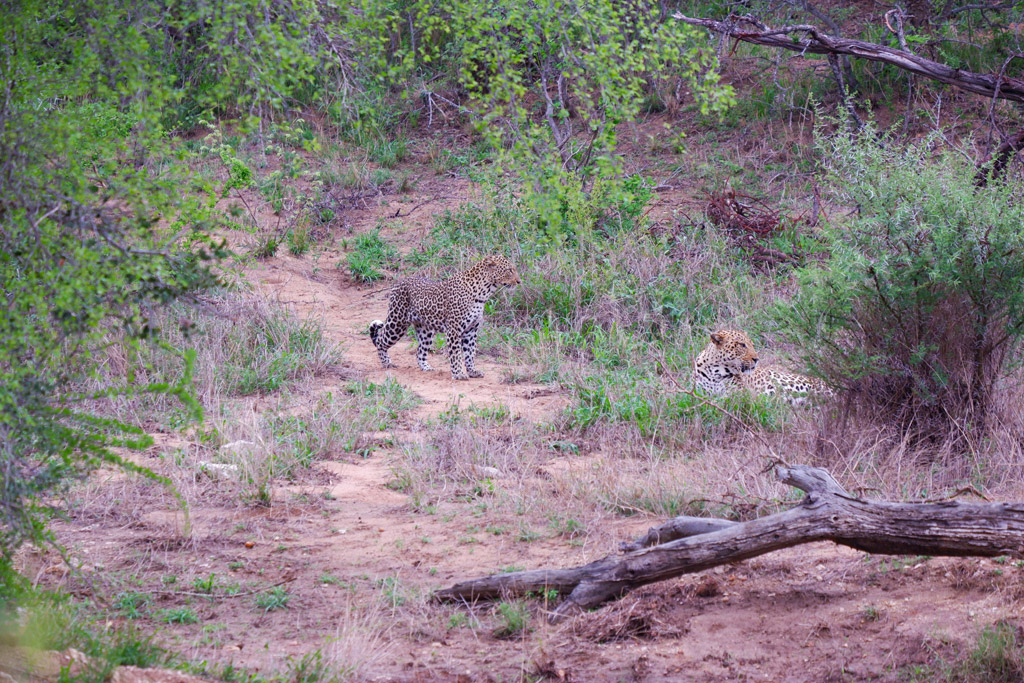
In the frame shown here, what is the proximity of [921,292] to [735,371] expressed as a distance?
2.70m

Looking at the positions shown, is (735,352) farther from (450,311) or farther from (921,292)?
(450,311)

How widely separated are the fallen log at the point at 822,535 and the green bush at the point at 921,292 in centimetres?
239

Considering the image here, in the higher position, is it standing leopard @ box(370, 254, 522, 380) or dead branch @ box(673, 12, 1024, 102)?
dead branch @ box(673, 12, 1024, 102)

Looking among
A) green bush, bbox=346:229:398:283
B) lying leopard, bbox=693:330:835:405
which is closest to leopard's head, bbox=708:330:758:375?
lying leopard, bbox=693:330:835:405

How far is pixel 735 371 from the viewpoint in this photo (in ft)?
31.3

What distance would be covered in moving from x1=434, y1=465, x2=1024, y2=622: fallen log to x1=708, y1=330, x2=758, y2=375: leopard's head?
172 inches

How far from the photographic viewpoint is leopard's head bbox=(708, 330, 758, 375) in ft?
31.3

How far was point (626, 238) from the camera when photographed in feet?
42.1

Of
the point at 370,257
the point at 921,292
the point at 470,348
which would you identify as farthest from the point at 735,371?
the point at 370,257

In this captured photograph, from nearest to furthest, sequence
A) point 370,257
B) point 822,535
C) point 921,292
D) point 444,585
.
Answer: point 822,535, point 444,585, point 921,292, point 370,257

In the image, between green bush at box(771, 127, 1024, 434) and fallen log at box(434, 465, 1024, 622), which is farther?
green bush at box(771, 127, 1024, 434)

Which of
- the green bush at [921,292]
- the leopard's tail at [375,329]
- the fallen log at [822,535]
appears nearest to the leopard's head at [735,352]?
the green bush at [921,292]

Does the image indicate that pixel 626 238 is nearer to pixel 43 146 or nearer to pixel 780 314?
pixel 780 314

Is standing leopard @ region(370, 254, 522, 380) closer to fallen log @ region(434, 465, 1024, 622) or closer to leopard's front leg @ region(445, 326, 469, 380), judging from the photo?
leopard's front leg @ region(445, 326, 469, 380)
